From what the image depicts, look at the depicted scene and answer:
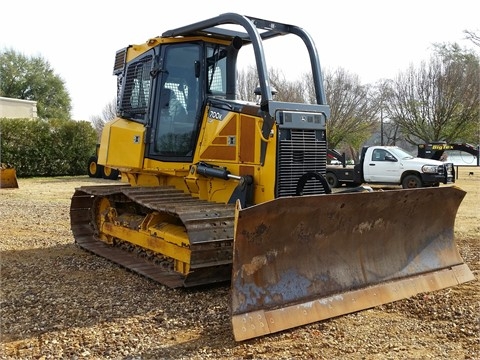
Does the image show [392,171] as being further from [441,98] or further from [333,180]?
[441,98]

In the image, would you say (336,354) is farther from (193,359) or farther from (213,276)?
(213,276)

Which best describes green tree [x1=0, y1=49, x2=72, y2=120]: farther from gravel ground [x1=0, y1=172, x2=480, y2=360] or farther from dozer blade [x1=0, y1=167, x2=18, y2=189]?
gravel ground [x1=0, y1=172, x2=480, y2=360]

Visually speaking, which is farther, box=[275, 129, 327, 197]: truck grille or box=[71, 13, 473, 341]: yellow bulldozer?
box=[275, 129, 327, 197]: truck grille

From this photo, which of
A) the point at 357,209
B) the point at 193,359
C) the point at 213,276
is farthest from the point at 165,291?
the point at 357,209

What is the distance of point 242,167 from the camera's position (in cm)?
578

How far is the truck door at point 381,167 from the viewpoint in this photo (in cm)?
1773

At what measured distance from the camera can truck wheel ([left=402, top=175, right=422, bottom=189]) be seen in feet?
56.4

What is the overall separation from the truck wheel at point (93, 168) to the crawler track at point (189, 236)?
16332mm

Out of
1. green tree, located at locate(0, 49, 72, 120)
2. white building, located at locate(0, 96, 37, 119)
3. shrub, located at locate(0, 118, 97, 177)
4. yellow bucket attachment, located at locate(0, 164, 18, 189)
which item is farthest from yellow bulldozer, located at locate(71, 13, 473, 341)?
green tree, located at locate(0, 49, 72, 120)

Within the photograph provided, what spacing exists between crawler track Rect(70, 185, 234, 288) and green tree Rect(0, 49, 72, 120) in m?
34.4

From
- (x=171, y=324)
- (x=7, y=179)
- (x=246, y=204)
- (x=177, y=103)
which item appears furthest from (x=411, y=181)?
(x=171, y=324)

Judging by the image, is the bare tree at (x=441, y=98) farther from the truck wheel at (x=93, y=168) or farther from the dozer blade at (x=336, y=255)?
the dozer blade at (x=336, y=255)

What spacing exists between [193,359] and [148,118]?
3584mm

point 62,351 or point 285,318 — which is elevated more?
point 285,318
